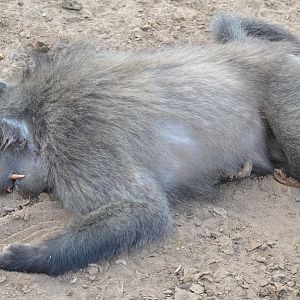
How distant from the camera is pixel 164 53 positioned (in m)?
4.74

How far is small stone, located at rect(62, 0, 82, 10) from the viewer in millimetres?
5959

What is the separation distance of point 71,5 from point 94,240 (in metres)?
2.57

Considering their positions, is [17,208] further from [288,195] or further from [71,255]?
[288,195]

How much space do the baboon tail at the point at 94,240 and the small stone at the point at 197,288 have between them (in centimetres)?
41

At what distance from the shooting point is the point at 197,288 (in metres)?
3.73

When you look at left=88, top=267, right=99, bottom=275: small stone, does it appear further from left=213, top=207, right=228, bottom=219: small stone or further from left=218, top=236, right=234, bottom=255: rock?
left=213, top=207, right=228, bottom=219: small stone

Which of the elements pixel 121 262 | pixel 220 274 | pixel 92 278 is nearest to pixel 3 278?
pixel 92 278

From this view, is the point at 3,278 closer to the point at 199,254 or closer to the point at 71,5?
the point at 199,254

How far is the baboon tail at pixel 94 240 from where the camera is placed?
382cm

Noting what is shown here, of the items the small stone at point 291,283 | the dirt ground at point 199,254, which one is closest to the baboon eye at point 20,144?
the dirt ground at point 199,254

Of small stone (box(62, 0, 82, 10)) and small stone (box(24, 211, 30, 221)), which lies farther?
small stone (box(62, 0, 82, 10))

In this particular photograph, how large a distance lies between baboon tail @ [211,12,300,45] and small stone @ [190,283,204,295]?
2.16 m

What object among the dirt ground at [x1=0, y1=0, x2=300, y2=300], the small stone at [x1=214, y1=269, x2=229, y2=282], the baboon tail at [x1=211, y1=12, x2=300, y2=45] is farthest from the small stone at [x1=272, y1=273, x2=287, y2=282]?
the baboon tail at [x1=211, y1=12, x2=300, y2=45]

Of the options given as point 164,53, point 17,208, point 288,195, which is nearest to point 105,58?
point 164,53
